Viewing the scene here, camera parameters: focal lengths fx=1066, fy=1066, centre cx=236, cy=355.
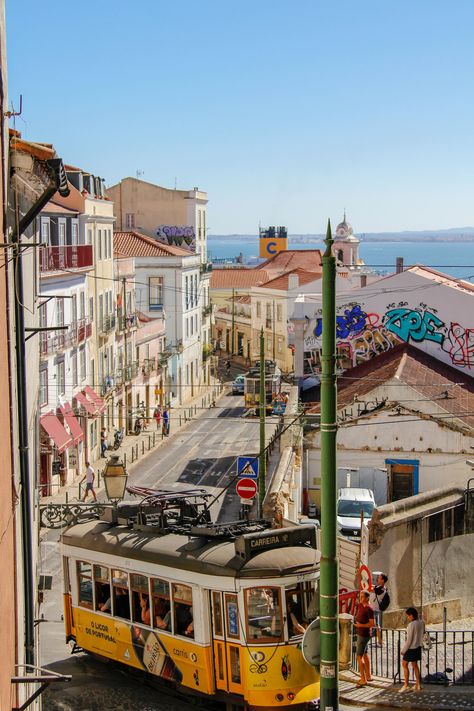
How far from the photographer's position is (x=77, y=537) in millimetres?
17031

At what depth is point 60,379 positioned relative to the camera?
4006cm

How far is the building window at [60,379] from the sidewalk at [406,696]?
25.6 meters

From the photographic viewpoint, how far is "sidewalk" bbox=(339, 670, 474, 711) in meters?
14.3

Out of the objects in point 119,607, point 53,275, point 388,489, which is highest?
point 53,275

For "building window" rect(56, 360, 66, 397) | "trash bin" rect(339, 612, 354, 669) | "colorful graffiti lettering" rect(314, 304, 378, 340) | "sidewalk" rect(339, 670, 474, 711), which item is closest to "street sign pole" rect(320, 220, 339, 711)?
"sidewalk" rect(339, 670, 474, 711)

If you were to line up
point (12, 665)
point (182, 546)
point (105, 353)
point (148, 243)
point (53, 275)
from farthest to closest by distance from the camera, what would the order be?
1. point (148, 243)
2. point (105, 353)
3. point (53, 275)
4. point (182, 546)
5. point (12, 665)

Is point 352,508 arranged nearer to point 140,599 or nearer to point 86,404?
point 140,599

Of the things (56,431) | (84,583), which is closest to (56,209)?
(56,431)

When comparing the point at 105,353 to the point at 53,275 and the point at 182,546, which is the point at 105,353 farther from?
the point at 182,546

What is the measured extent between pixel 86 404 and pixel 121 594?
27.3 metres

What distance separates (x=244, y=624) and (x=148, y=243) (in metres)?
54.6

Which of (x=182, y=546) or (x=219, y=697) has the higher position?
(x=182, y=546)

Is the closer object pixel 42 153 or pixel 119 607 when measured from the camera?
pixel 42 153

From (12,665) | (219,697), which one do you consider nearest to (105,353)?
(219,697)
